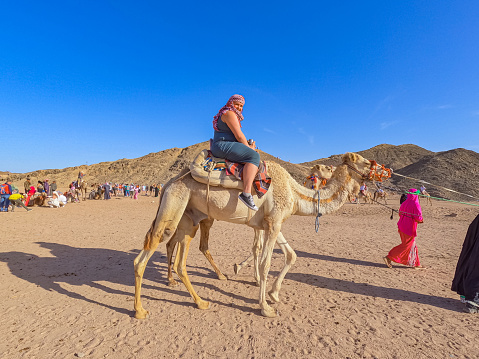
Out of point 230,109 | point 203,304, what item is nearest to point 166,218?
point 203,304

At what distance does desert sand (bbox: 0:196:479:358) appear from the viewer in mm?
3145

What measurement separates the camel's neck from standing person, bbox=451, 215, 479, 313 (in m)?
2.23

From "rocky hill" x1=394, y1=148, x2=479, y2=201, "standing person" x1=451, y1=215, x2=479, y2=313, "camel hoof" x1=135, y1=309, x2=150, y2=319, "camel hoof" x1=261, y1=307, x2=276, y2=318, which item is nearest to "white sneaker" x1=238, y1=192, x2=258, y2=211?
"camel hoof" x1=261, y1=307, x2=276, y2=318

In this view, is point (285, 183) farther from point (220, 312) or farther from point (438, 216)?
point (438, 216)

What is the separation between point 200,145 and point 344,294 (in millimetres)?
101476

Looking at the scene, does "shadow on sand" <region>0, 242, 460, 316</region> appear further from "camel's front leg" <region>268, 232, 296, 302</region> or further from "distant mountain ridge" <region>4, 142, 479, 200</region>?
"distant mountain ridge" <region>4, 142, 479, 200</region>

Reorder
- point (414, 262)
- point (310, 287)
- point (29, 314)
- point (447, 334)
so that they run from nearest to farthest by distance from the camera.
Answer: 1. point (447, 334)
2. point (29, 314)
3. point (310, 287)
4. point (414, 262)

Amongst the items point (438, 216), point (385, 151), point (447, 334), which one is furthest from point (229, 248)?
point (385, 151)

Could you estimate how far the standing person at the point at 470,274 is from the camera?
408 centimetres

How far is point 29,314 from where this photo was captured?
388 cm

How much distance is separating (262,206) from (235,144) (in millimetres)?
1117

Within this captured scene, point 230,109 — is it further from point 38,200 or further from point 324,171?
point 38,200

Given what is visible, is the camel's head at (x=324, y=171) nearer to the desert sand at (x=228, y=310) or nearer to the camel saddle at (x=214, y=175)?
the camel saddle at (x=214, y=175)

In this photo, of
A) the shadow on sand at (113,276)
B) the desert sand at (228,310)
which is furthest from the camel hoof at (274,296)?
the shadow on sand at (113,276)
